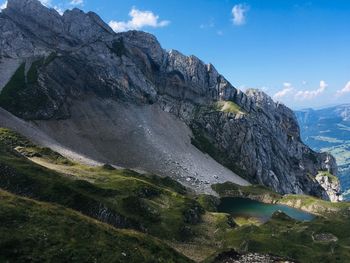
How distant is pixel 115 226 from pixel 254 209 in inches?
4030

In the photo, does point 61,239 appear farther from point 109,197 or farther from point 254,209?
point 254,209

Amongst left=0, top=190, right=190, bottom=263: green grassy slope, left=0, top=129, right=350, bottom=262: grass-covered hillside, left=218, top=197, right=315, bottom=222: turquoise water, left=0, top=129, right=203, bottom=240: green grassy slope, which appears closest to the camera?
left=0, top=190, right=190, bottom=263: green grassy slope

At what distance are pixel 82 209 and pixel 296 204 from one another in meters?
137

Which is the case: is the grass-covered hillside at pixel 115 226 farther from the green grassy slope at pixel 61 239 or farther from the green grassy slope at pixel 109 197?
the green grassy slope at pixel 109 197

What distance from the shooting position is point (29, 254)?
35.4 meters

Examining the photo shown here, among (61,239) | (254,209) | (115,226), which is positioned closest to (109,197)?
(115,226)

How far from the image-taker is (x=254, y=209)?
173 metres

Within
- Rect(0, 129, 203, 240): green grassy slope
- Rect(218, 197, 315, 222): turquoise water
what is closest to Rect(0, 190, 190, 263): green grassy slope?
Rect(0, 129, 203, 240): green grassy slope

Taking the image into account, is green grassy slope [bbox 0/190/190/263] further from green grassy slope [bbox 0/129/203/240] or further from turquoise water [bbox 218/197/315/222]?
turquoise water [bbox 218/197/315/222]

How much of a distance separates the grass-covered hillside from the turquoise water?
38.8ft

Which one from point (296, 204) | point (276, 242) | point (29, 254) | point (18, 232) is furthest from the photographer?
point (296, 204)

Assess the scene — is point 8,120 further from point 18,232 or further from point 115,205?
point 18,232

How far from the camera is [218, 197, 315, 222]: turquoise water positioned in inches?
6334

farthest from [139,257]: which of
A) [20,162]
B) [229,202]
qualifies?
[229,202]
